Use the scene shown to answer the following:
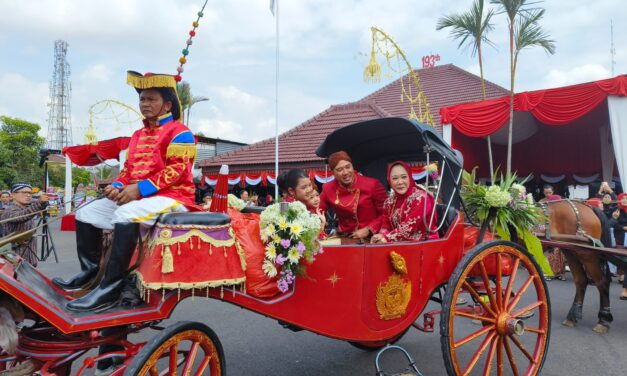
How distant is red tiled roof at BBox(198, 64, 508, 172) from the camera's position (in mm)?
14547

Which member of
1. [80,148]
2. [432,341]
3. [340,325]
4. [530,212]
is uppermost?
[80,148]

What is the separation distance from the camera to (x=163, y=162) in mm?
2518

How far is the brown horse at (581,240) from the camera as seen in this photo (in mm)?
4668

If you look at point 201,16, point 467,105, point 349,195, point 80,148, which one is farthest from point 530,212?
point 80,148

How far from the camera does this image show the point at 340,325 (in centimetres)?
256

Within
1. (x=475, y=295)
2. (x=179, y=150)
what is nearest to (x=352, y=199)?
(x=475, y=295)

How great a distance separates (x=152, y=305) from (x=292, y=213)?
85cm

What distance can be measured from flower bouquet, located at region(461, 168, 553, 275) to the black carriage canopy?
0.17m

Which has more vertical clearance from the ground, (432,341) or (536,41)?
(536,41)

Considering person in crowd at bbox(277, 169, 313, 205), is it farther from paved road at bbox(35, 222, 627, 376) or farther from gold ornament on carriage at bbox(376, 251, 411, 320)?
paved road at bbox(35, 222, 627, 376)

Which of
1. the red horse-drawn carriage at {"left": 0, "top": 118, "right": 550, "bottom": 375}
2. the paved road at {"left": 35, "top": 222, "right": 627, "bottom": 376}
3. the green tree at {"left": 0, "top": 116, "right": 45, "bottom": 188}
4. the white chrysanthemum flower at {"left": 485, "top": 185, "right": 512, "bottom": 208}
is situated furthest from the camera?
the green tree at {"left": 0, "top": 116, "right": 45, "bottom": 188}

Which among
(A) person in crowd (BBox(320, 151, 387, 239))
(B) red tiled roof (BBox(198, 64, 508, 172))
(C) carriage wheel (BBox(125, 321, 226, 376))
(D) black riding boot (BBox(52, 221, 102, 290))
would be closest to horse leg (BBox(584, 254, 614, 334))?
(A) person in crowd (BBox(320, 151, 387, 239))

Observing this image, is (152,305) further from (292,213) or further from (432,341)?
(432,341)

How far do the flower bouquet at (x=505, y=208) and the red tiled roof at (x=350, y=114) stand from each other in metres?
10.4
